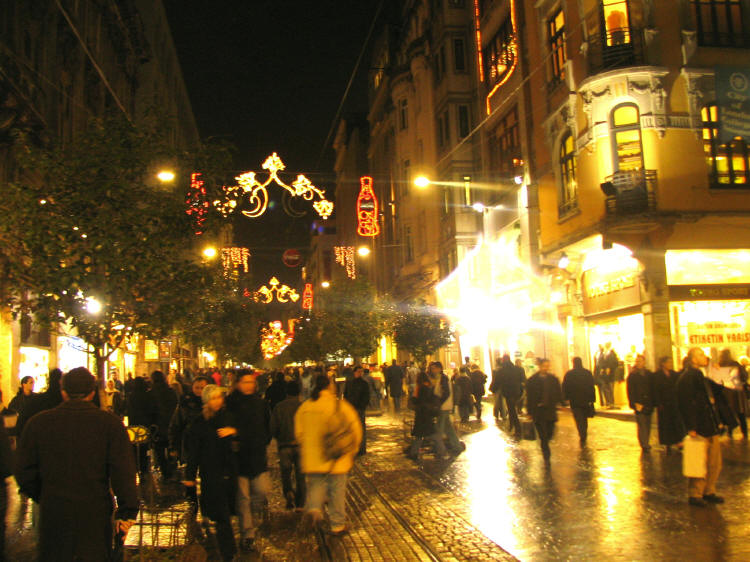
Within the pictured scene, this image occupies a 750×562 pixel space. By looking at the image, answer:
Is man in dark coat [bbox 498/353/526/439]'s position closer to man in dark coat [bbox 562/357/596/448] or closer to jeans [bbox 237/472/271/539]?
man in dark coat [bbox 562/357/596/448]

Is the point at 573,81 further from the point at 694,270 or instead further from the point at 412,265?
the point at 412,265

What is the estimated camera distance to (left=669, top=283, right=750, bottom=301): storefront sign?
20.9 m

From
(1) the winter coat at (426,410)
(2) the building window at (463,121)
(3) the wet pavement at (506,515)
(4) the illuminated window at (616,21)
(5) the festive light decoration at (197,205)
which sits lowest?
(3) the wet pavement at (506,515)

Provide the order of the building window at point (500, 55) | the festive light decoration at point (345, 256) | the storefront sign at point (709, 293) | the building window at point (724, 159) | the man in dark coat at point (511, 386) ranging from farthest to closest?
the festive light decoration at point (345, 256), the building window at point (500, 55), the building window at point (724, 159), the storefront sign at point (709, 293), the man in dark coat at point (511, 386)

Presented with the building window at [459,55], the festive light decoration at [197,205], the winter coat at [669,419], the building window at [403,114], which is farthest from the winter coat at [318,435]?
the building window at [403,114]

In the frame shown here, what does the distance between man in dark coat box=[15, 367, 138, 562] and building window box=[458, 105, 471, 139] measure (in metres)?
34.4

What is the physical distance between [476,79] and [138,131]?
26.1 m

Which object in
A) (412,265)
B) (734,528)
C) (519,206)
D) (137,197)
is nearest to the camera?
(734,528)

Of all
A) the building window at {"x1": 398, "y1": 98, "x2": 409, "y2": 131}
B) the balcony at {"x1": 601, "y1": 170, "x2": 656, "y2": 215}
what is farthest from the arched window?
the building window at {"x1": 398, "y1": 98, "x2": 409, "y2": 131}

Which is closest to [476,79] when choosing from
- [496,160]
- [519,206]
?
[496,160]

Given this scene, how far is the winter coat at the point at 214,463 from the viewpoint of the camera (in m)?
7.49

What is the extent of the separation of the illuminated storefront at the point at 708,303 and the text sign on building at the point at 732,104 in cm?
338

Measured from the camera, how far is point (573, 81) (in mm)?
23281

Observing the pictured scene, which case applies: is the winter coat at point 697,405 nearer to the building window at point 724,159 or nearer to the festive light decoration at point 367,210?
the building window at point 724,159
